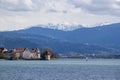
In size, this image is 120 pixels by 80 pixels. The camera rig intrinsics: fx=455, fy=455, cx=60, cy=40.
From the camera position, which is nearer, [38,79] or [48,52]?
[38,79]

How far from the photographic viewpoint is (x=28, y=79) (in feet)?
238

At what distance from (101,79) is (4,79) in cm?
1629

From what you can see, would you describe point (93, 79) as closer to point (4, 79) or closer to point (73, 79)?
point (73, 79)

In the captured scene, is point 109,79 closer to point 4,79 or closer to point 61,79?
point 61,79

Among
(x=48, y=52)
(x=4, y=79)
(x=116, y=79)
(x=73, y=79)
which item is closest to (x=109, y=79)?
(x=116, y=79)

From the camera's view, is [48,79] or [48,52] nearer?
[48,79]

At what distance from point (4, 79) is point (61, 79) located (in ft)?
30.4

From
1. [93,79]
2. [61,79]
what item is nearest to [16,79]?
[61,79]

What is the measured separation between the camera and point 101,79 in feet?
251

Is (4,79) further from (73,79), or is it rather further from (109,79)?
(109,79)

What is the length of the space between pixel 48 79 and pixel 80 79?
5.27 meters

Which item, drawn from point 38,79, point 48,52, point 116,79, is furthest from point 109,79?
point 48,52

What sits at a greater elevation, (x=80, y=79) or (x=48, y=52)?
(x=48, y=52)

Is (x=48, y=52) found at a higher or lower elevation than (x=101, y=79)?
higher
